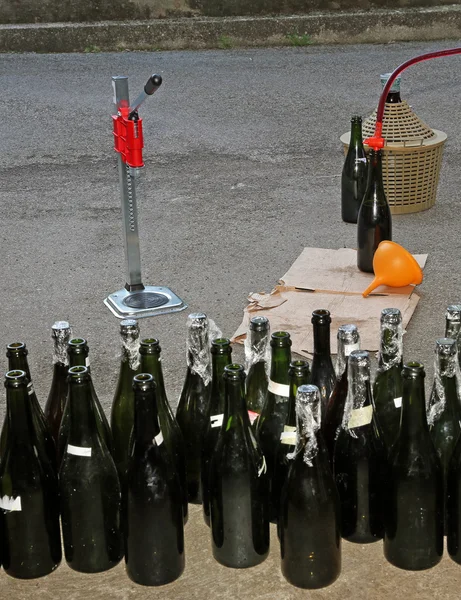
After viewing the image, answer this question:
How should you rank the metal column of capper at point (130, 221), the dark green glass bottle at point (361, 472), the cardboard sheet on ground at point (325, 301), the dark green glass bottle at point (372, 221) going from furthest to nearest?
the dark green glass bottle at point (372, 221)
the metal column of capper at point (130, 221)
the cardboard sheet on ground at point (325, 301)
the dark green glass bottle at point (361, 472)

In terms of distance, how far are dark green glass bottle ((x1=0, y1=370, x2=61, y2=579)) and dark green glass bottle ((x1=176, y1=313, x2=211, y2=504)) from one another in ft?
1.14

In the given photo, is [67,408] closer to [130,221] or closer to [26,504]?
[26,504]

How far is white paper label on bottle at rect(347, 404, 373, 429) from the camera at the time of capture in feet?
5.45

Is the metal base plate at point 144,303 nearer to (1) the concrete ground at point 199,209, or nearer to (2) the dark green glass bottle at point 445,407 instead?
(1) the concrete ground at point 199,209

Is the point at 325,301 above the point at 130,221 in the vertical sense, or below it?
below

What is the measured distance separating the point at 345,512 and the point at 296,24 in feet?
29.2

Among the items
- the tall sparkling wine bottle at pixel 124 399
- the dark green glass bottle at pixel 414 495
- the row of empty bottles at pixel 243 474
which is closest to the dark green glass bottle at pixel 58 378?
the row of empty bottles at pixel 243 474

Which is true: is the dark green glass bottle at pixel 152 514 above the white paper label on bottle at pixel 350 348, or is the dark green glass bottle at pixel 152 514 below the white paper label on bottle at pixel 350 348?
below

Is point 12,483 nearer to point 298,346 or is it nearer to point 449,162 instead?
point 298,346

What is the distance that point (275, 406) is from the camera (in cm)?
182

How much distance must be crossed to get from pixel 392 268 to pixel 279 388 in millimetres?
1917

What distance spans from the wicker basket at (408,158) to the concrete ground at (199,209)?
0.10 metres

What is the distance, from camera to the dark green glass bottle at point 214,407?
1746 mm

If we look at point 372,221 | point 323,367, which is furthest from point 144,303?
point 323,367
